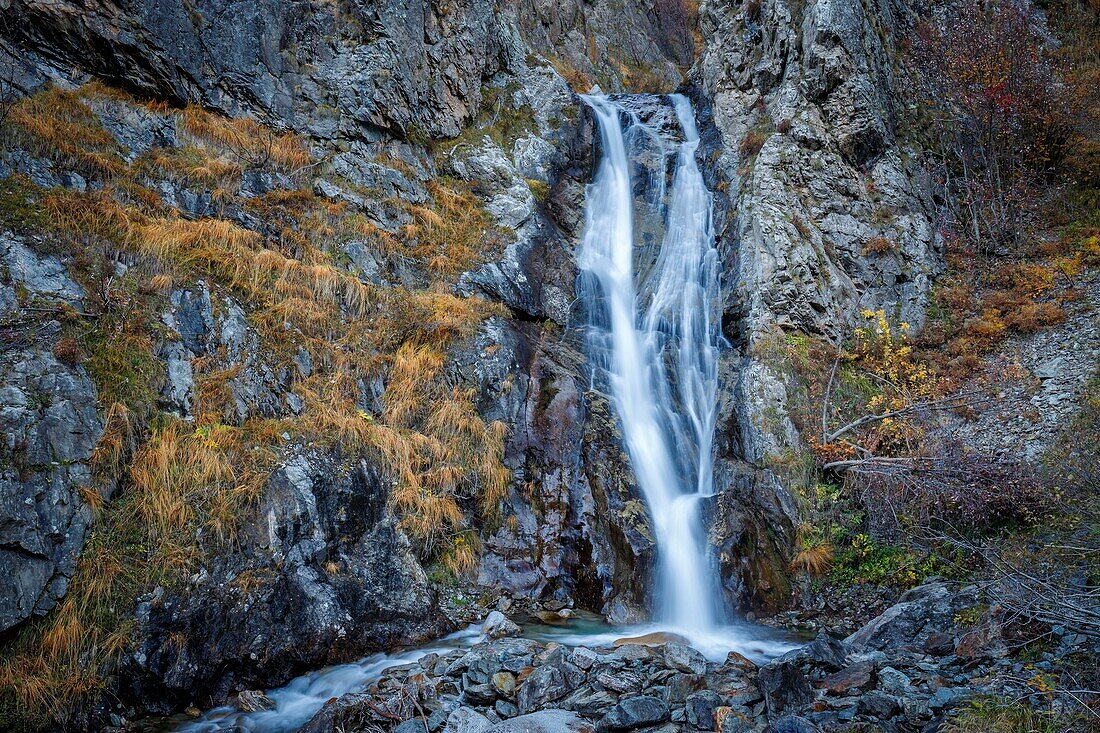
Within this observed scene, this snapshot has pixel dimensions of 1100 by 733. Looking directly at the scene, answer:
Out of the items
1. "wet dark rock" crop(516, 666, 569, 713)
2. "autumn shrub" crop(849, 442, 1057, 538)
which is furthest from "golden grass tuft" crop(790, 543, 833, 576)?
"wet dark rock" crop(516, 666, 569, 713)

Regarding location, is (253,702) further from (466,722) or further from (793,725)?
(793,725)

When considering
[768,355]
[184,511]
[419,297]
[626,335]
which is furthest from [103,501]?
[768,355]

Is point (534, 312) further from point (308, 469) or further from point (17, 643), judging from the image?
point (17, 643)

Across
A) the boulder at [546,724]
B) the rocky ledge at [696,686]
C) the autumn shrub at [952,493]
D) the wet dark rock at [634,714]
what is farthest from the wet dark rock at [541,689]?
the autumn shrub at [952,493]

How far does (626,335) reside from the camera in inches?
451

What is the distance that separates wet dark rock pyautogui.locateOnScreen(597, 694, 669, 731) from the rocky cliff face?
2.94 metres

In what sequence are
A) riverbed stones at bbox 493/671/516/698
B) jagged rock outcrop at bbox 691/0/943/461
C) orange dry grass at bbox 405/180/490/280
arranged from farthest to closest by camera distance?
orange dry grass at bbox 405/180/490/280
jagged rock outcrop at bbox 691/0/943/461
riverbed stones at bbox 493/671/516/698

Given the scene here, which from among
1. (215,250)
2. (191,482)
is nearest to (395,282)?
(215,250)

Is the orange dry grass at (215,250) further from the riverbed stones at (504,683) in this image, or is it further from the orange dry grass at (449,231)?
the riverbed stones at (504,683)

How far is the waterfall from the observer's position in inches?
320

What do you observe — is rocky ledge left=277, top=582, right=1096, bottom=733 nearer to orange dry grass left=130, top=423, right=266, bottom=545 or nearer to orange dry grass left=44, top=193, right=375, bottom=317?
orange dry grass left=130, top=423, right=266, bottom=545

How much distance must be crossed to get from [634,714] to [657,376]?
6.88 metres

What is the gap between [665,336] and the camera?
36.9ft

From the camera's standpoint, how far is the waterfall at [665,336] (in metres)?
8.13
